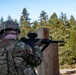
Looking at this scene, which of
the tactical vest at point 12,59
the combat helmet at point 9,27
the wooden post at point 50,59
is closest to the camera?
the tactical vest at point 12,59

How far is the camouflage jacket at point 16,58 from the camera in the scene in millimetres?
3123

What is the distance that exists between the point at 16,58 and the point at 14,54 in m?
0.05

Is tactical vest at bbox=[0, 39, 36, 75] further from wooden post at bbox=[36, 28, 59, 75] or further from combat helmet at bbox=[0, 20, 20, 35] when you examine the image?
wooden post at bbox=[36, 28, 59, 75]

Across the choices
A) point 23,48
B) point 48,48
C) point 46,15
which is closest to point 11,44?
point 23,48

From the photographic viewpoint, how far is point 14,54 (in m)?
3.15

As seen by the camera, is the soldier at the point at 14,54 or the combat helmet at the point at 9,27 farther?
the combat helmet at the point at 9,27

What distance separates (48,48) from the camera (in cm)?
396

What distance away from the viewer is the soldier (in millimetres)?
3125

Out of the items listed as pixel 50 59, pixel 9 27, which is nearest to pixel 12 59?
pixel 9 27

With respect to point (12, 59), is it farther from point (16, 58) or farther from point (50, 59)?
point (50, 59)

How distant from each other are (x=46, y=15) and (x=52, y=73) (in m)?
69.8

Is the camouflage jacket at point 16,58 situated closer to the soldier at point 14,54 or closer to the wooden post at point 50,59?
the soldier at point 14,54

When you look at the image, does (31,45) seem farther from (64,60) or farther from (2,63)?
(64,60)

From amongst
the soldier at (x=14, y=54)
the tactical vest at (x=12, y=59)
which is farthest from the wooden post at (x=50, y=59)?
the tactical vest at (x=12, y=59)
